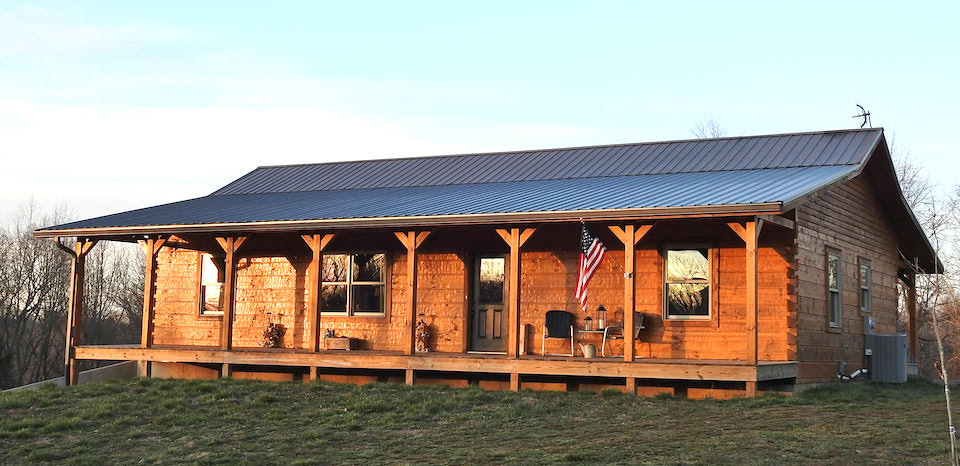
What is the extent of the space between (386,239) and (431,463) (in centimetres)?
910

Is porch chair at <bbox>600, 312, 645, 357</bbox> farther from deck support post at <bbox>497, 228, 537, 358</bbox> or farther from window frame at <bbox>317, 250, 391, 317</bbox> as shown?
window frame at <bbox>317, 250, 391, 317</bbox>

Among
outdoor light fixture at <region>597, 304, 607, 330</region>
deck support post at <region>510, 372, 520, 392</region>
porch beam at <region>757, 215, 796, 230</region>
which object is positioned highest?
porch beam at <region>757, 215, 796, 230</region>

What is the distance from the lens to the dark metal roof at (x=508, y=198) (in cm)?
1486

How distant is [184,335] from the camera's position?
2112cm

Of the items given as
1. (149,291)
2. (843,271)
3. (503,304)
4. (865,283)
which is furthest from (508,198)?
(865,283)

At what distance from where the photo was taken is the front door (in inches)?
717

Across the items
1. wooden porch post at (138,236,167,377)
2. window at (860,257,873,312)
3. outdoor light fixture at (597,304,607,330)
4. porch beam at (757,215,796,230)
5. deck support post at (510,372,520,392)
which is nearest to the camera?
porch beam at (757,215,796,230)

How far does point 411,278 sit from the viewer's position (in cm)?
1641

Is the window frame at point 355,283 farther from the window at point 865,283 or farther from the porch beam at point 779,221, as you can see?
the window at point 865,283

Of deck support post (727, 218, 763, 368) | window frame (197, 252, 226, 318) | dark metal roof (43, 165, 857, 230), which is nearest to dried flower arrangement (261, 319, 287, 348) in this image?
window frame (197, 252, 226, 318)

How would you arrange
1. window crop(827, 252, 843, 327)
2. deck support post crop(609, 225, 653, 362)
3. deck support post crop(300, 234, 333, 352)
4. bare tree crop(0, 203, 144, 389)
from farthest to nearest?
1. bare tree crop(0, 203, 144, 389)
2. window crop(827, 252, 843, 327)
3. deck support post crop(300, 234, 333, 352)
4. deck support post crop(609, 225, 653, 362)

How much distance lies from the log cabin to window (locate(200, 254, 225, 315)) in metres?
0.05

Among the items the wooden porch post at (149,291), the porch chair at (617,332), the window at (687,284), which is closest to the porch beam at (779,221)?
the window at (687,284)

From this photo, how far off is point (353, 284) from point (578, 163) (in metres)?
5.26
